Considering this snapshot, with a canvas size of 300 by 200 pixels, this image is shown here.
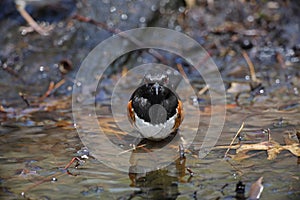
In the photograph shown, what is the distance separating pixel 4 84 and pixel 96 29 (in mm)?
1332

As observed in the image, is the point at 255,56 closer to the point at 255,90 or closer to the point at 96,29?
the point at 255,90

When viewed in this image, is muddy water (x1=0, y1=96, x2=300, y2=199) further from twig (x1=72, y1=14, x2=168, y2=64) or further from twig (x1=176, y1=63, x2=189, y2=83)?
twig (x1=72, y1=14, x2=168, y2=64)

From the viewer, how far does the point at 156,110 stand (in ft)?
12.9

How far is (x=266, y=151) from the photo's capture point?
3658mm

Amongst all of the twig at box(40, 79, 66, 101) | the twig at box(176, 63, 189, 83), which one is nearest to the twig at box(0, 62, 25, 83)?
the twig at box(40, 79, 66, 101)

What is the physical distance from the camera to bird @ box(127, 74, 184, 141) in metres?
3.90

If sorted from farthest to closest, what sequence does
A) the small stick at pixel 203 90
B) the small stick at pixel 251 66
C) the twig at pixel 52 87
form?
the small stick at pixel 251 66, the twig at pixel 52 87, the small stick at pixel 203 90

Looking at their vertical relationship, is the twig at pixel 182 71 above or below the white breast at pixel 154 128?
above

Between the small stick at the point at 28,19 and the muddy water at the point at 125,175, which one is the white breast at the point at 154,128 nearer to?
the muddy water at the point at 125,175

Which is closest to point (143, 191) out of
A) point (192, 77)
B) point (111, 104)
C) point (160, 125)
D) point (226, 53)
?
point (160, 125)

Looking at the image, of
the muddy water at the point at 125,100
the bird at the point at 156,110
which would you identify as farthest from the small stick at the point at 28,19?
the bird at the point at 156,110

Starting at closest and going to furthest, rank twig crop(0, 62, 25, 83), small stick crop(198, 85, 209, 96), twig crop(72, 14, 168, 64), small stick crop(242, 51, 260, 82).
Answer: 1. small stick crop(198, 85, 209, 96)
2. small stick crop(242, 51, 260, 82)
3. twig crop(0, 62, 25, 83)
4. twig crop(72, 14, 168, 64)

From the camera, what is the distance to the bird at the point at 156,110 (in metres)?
3.90

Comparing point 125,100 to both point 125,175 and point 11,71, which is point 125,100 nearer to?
point 11,71
